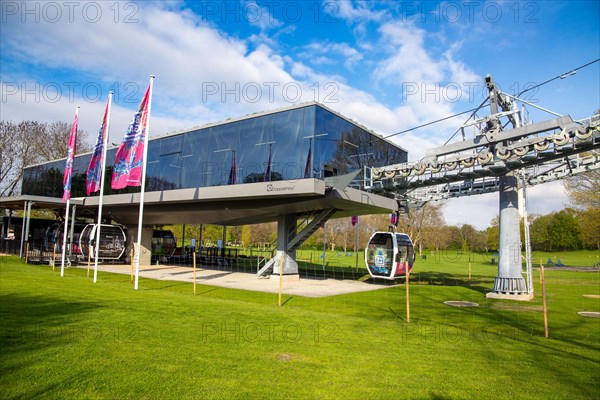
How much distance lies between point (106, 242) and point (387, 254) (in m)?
20.7

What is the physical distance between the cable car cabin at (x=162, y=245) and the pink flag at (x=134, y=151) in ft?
73.2

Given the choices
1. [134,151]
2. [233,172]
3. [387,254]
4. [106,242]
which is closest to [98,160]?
[134,151]

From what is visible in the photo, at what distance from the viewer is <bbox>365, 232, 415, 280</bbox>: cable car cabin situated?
79.4 ft

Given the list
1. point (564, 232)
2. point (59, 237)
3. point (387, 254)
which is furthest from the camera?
point (564, 232)

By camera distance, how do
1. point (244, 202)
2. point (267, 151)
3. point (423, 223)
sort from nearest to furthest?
point (267, 151)
point (244, 202)
point (423, 223)

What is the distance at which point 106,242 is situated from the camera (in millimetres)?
31844

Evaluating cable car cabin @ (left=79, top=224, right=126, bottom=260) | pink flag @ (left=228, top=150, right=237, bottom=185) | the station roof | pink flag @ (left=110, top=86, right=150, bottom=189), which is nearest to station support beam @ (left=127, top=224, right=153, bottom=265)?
the station roof

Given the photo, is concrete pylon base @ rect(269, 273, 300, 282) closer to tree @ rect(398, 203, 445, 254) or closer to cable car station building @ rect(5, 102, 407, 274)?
cable car station building @ rect(5, 102, 407, 274)

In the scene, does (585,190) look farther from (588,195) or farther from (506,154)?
(506,154)

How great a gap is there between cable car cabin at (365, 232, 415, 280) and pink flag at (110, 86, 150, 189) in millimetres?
13331

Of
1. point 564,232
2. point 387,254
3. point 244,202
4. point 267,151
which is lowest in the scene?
point 387,254

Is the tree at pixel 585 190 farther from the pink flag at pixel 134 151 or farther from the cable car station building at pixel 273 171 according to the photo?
the pink flag at pixel 134 151

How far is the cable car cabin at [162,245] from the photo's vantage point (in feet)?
130

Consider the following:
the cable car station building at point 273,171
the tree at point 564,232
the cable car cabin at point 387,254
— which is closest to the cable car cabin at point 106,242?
the cable car station building at point 273,171
